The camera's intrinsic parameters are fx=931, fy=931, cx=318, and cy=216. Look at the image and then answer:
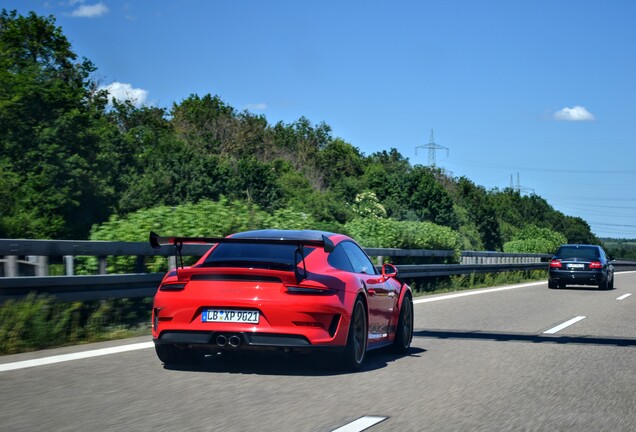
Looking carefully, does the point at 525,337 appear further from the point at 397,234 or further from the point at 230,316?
the point at 397,234

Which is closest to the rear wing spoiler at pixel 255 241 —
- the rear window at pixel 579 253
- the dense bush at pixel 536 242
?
the rear window at pixel 579 253

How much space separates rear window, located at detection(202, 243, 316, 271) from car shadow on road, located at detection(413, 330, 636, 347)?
423 centimetres

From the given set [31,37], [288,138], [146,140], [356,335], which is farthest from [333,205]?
[356,335]

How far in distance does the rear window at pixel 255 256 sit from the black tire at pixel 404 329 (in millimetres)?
1846

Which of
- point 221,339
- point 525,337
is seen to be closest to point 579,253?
point 525,337

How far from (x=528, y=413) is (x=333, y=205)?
70.6 meters

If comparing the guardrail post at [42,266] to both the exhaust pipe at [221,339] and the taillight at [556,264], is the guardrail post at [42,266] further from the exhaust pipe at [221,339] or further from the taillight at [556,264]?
the taillight at [556,264]

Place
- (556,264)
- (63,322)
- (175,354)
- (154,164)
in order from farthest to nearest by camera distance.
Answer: (154,164) → (556,264) → (63,322) → (175,354)

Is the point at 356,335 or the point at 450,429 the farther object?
the point at 356,335

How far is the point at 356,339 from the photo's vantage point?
8.46 metres

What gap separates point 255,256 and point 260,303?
2.16 feet

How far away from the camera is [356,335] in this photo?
8.45 m

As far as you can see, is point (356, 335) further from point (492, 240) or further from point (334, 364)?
point (492, 240)

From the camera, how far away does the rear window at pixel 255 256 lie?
26.3 feet
